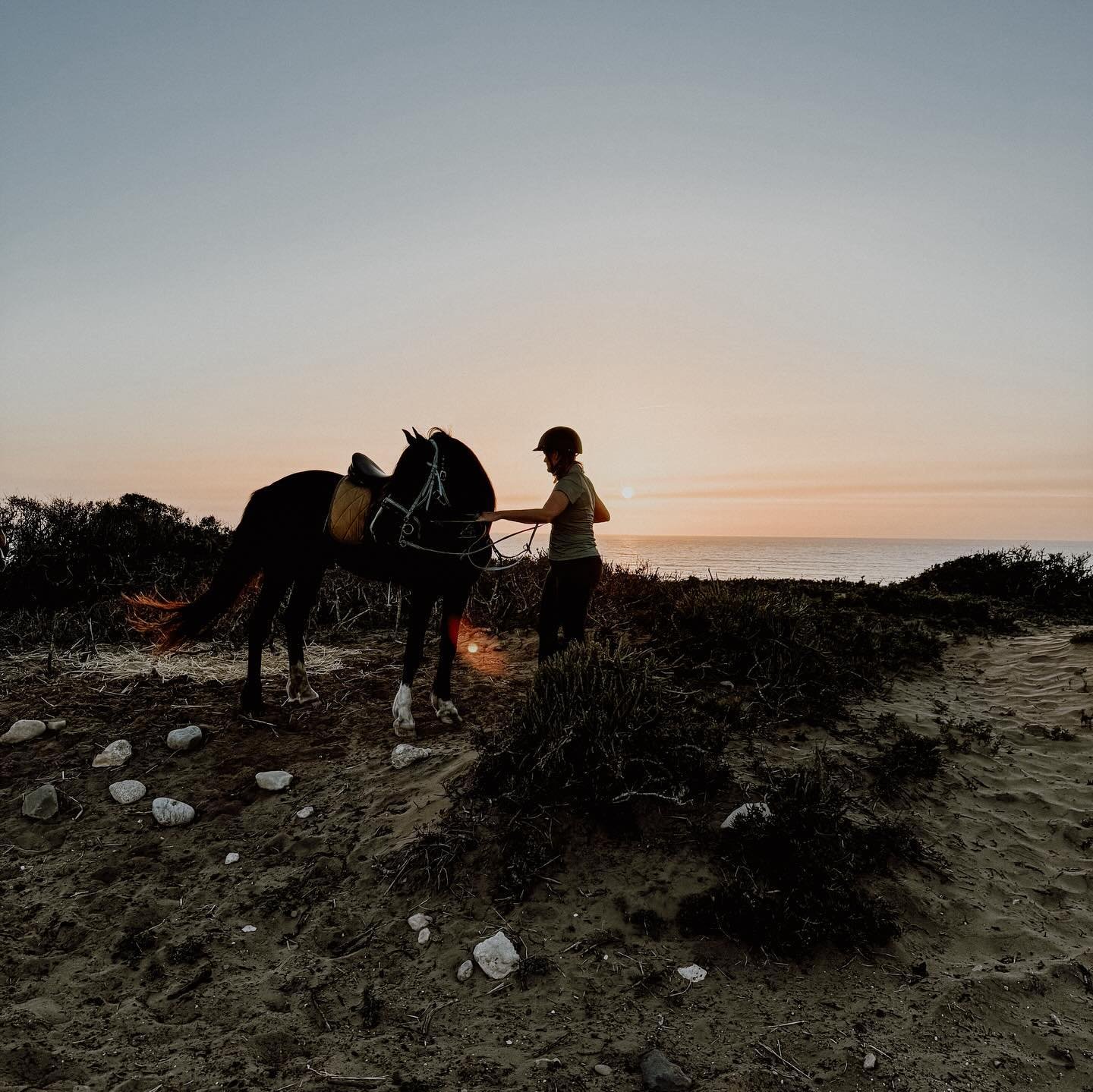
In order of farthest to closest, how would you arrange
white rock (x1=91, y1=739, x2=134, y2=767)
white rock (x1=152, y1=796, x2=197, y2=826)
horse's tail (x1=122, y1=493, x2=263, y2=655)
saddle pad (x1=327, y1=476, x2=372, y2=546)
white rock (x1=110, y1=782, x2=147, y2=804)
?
1. horse's tail (x1=122, y1=493, x2=263, y2=655)
2. saddle pad (x1=327, y1=476, x2=372, y2=546)
3. white rock (x1=91, y1=739, x2=134, y2=767)
4. white rock (x1=110, y1=782, x2=147, y2=804)
5. white rock (x1=152, y1=796, x2=197, y2=826)

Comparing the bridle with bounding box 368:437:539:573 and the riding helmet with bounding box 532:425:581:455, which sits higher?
the riding helmet with bounding box 532:425:581:455

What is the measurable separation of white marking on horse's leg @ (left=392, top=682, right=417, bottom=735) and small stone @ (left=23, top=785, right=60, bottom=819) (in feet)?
7.67

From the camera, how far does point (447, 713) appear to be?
5621 mm

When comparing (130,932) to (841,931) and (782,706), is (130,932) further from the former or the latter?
(782,706)

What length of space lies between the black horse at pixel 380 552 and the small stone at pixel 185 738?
0.61 meters

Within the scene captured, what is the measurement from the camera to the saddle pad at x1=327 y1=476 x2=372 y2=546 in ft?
18.8

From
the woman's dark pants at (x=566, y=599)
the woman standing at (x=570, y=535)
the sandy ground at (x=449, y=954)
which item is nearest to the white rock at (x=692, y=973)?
the sandy ground at (x=449, y=954)

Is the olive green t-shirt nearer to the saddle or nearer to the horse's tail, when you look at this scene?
the saddle

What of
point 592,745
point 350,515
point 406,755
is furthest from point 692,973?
point 350,515

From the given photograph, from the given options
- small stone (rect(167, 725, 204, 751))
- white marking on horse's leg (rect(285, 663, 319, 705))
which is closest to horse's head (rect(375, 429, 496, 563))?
white marking on horse's leg (rect(285, 663, 319, 705))

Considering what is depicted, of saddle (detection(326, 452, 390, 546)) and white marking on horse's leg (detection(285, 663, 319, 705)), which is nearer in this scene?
saddle (detection(326, 452, 390, 546))

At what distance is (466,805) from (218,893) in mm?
1441

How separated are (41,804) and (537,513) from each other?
400 cm

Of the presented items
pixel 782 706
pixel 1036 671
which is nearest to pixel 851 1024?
pixel 782 706
